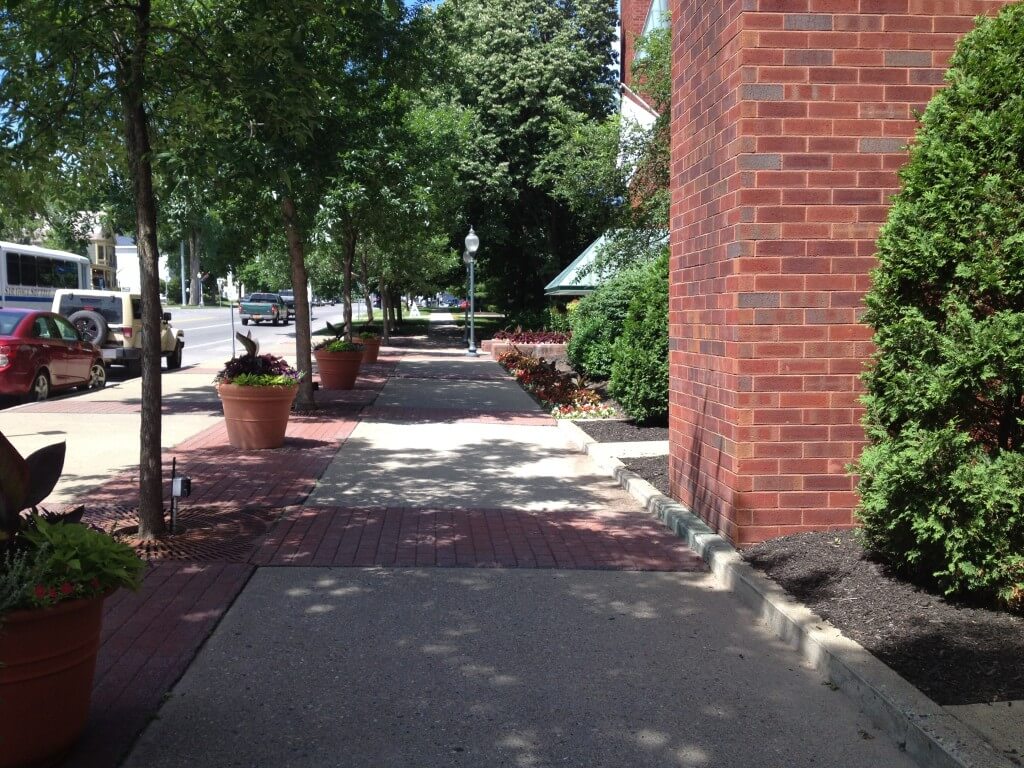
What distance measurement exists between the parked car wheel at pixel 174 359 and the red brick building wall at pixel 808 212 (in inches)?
775

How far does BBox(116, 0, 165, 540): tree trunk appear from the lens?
6.50 metres

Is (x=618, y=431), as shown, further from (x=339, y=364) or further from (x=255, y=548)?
(x=339, y=364)

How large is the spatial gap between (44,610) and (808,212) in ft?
16.3

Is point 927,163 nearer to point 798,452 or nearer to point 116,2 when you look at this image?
point 798,452

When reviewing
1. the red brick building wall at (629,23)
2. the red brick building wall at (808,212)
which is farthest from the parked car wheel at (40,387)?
the red brick building wall at (629,23)

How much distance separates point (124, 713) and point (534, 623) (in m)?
2.13

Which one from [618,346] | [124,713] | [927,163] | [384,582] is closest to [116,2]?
[384,582]

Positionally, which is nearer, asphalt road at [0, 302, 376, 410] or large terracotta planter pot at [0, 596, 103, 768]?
large terracotta planter pot at [0, 596, 103, 768]

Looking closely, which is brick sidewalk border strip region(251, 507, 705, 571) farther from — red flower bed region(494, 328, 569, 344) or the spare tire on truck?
red flower bed region(494, 328, 569, 344)

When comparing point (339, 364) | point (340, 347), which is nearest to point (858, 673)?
point (339, 364)

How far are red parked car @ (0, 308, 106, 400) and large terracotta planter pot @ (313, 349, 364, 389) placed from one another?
4311 mm

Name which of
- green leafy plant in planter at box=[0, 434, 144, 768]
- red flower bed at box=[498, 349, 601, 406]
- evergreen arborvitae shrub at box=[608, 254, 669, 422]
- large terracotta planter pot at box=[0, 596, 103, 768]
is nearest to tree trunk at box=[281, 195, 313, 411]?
red flower bed at box=[498, 349, 601, 406]

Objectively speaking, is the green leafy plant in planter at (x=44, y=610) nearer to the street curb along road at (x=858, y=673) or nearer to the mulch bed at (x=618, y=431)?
the street curb along road at (x=858, y=673)

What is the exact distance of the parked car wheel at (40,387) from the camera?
15547mm
